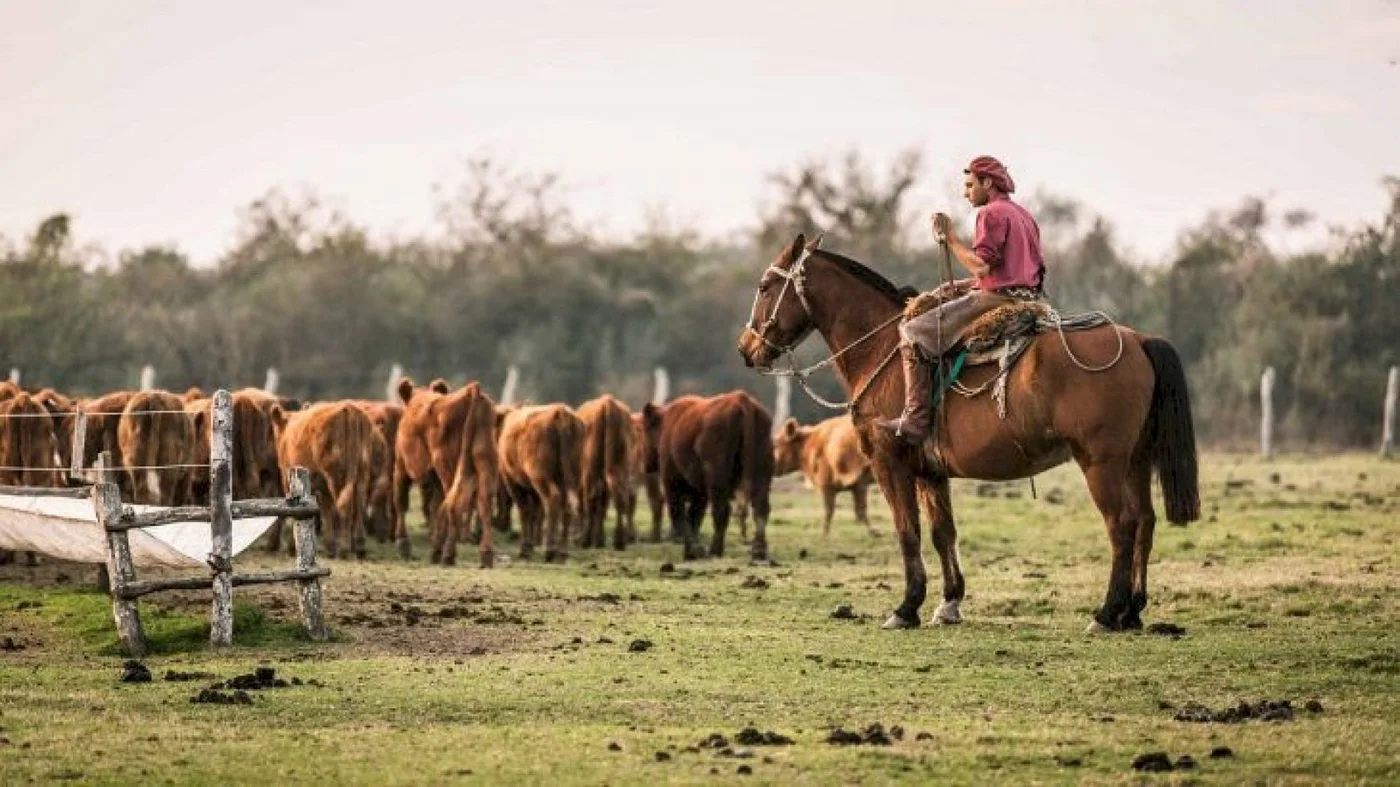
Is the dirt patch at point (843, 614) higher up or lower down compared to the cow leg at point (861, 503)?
lower down

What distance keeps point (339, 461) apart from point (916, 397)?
10.2 metres

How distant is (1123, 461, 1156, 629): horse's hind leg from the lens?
16.4 m

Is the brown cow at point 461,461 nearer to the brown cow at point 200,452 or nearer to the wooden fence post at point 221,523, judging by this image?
the brown cow at point 200,452

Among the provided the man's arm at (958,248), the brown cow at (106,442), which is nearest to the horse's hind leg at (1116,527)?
the man's arm at (958,248)

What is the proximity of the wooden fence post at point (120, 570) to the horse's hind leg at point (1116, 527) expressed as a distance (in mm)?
7026

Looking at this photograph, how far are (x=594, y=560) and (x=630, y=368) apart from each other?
4287cm

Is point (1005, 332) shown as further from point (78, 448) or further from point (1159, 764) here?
point (78, 448)

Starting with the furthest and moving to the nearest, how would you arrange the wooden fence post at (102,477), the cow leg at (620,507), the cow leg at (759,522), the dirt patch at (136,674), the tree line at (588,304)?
1. the tree line at (588,304)
2. the cow leg at (620,507)
3. the cow leg at (759,522)
4. the wooden fence post at (102,477)
5. the dirt patch at (136,674)

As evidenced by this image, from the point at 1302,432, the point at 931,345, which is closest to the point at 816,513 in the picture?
the point at 931,345

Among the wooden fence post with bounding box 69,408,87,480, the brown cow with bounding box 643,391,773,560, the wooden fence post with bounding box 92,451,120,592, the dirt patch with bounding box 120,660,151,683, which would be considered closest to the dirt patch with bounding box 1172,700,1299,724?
the dirt patch with bounding box 120,660,151,683

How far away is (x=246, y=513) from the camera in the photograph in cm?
1611

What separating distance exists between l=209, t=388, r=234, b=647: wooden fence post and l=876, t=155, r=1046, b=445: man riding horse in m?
5.20

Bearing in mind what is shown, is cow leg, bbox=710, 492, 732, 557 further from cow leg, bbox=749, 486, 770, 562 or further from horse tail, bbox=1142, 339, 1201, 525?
horse tail, bbox=1142, 339, 1201, 525

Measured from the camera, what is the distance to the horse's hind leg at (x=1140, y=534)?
53.9 feet
